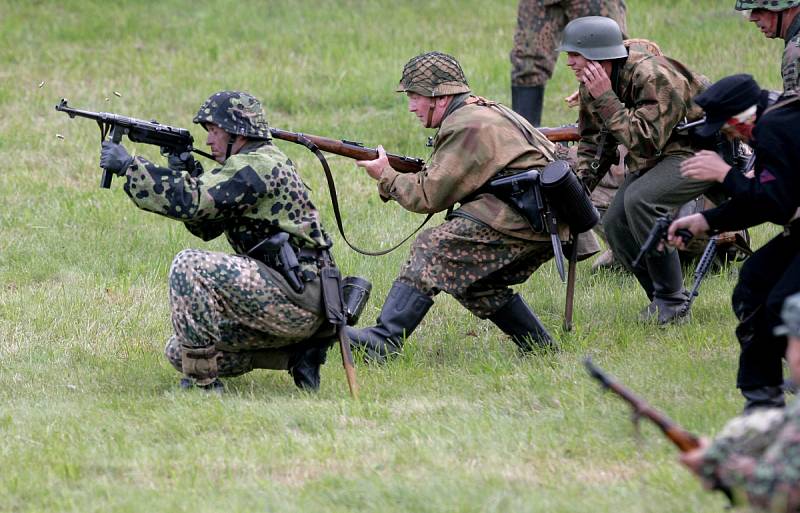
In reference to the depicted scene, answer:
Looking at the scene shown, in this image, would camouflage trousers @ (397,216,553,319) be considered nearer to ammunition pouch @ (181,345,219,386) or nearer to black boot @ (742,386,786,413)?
ammunition pouch @ (181,345,219,386)

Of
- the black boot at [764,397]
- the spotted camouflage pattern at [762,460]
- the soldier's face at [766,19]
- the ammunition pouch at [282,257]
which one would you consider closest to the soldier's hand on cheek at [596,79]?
the soldier's face at [766,19]

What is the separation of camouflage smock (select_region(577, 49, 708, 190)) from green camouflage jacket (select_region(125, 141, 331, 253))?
180 cm

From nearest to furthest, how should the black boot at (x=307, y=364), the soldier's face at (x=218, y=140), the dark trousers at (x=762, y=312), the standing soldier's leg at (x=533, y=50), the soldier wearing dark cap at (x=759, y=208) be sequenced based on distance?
1. the soldier wearing dark cap at (x=759, y=208)
2. the dark trousers at (x=762, y=312)
3. the soldier's face at (x=218, y=140)
4. the black boot at (x=307, y=364)
5. the standing soldier's leg at (x=533, y=50)

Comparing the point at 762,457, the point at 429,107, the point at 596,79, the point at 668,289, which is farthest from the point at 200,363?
the point at 762,457

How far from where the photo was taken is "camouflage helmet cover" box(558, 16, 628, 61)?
283 inches

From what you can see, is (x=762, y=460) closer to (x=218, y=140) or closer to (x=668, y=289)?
(x=218, y=140)

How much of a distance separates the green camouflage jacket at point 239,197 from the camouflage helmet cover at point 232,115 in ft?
0.32

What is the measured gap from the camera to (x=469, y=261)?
7031 millimetres

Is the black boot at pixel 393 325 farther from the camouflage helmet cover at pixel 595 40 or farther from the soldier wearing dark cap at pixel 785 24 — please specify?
the soldier wearing dark cap at pixel 785 24

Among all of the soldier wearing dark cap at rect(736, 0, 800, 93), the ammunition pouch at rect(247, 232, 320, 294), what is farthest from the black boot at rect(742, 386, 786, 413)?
the ammunition pouch at rect(247, 232, 320, 294)

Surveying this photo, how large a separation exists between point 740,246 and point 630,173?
133 cm

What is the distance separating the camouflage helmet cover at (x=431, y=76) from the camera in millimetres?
7066

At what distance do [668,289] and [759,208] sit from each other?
106 inches

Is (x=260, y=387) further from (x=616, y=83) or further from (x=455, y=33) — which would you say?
(x=455, y=33)
